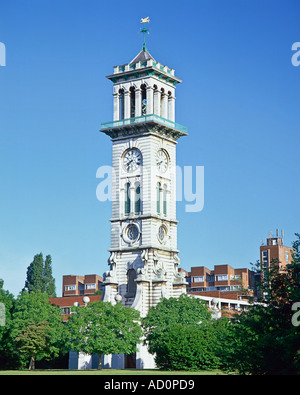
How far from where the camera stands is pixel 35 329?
334 feet

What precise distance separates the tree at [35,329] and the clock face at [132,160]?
2096cm

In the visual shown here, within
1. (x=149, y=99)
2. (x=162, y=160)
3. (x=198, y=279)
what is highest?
(x=149, y=99)

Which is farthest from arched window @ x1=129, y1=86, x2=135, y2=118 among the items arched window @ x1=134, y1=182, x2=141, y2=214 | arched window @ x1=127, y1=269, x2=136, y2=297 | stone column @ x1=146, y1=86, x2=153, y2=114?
arched window @ x1=127, y1=269, x2=136, y2=297

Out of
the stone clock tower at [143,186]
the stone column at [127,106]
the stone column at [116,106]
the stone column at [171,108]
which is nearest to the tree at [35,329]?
the stone clock tower at [143,186]

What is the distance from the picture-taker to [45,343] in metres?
103

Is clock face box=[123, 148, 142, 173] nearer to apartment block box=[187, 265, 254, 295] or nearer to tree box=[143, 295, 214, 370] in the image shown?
tree box=[143, 295, 214, 370]

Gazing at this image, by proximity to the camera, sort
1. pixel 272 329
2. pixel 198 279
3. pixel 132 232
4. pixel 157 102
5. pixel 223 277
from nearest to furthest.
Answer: pixel 272 329 → pixel 132 232 → pixel 157 102 → pixel 223 277 → pixel 198 279

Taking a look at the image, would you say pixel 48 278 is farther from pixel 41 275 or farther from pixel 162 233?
pixel 162 233

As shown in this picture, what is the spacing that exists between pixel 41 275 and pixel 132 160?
2240 inches

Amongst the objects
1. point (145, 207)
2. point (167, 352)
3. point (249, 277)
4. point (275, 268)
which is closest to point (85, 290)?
point (249, 277)

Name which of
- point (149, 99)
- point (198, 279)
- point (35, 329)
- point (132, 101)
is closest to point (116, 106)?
point (132, 101)

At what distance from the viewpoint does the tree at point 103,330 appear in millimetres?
95750

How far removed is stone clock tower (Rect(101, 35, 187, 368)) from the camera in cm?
10994

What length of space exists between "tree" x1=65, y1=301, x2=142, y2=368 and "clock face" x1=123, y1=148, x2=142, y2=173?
21.5 m
